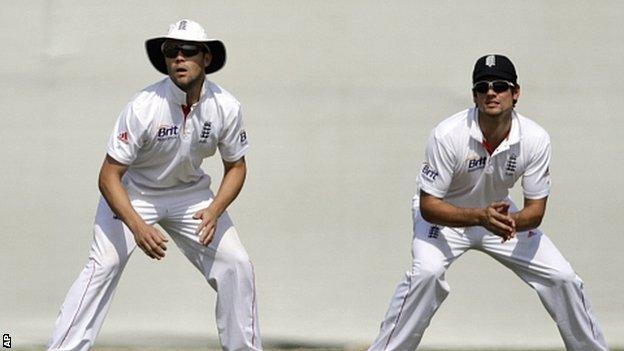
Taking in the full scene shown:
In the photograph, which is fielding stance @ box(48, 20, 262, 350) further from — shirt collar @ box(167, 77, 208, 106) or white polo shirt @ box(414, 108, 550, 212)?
white polo shirt @ box(414, 108, 550, 212)

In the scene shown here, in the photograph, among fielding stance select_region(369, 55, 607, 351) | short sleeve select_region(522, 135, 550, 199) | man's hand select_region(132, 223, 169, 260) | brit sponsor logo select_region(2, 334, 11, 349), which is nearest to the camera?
man's hand select_region(132, 223, 169, 260)

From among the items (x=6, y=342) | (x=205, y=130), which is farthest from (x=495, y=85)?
(x=6, y=342)

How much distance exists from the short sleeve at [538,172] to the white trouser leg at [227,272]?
4.55ft

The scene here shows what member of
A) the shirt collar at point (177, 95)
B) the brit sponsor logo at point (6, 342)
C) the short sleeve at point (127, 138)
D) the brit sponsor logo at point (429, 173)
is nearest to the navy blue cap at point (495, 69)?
the brit sponsor logo at point (429, 173)

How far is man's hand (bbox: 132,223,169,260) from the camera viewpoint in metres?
6.42

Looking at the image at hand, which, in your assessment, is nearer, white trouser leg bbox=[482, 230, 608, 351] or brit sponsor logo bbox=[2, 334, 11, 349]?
white trouser leg bbox=[482, 230, 608, 351]

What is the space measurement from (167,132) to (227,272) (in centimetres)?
73

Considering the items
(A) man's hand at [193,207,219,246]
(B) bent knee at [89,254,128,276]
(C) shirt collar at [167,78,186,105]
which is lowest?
(B) bent knee at [89,254,128,276]

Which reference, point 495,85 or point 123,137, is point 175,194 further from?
point 495,85

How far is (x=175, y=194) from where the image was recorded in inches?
269

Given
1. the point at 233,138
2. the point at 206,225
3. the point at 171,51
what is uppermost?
the point at 171,51

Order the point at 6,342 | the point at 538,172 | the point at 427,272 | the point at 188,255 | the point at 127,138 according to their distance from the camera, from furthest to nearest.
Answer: the point at 6,342, the point at 188,255, the point at 538,172, the point at 427,272, the point at 127,138

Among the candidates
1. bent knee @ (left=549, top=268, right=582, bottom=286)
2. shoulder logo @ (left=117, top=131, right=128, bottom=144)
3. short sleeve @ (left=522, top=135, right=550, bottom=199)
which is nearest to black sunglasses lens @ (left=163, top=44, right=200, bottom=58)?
shoulder logo @ (left=117, top=131, right=128, bottom=144)

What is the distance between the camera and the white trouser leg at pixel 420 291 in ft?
22.0
